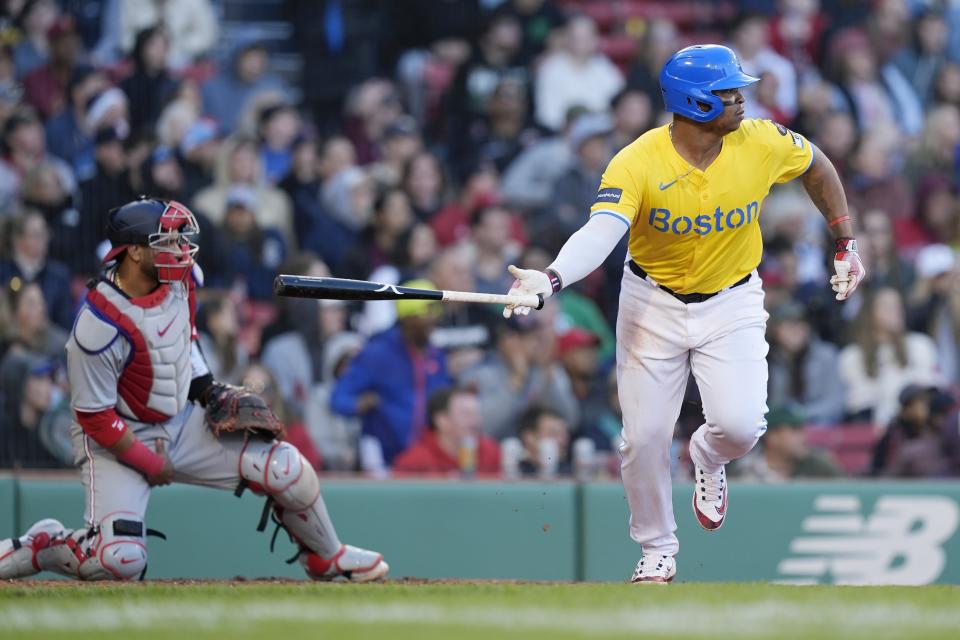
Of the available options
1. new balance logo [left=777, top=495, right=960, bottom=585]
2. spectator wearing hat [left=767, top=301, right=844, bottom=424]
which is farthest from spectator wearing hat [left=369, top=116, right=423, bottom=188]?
new balance logo [left=777, top=495, right=960, bottom=585]

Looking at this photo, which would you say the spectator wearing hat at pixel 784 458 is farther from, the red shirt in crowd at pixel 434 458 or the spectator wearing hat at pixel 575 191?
the spectator wearing hat at pixel 575 191

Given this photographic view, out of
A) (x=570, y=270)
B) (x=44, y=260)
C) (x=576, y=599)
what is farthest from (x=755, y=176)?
(x=44, y=260)

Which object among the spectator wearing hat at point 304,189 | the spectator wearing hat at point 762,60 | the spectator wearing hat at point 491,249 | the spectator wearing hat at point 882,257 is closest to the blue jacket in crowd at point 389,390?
the spectator wearing hat at point 491,249

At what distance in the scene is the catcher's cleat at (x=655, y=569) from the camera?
7043 millimetres

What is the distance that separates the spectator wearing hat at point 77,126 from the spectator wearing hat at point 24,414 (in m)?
1.97

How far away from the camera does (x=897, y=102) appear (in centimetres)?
1373

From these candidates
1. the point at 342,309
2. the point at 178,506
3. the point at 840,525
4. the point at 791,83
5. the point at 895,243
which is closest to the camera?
the point at 178,506

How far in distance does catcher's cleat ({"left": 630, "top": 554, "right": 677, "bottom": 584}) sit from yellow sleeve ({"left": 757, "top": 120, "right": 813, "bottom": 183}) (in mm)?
1748

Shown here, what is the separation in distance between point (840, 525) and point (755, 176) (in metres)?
3.45

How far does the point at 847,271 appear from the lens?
22.9ft

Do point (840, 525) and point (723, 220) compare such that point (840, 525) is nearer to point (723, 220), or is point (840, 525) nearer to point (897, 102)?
point (723, 220)

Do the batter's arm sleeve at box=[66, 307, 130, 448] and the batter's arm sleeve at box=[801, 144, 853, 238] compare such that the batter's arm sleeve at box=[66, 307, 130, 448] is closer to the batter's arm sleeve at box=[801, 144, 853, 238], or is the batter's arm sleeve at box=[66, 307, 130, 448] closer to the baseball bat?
the baseball bat

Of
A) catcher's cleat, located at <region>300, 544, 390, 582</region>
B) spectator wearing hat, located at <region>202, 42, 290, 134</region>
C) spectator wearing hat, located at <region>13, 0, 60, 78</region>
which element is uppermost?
spectator wearing hat, located at <region>13, 0, 60, 78</region>

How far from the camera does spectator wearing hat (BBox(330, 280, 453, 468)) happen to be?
9.96m
